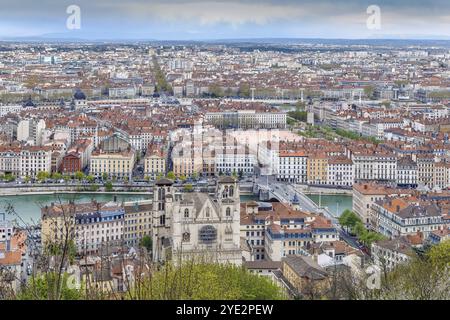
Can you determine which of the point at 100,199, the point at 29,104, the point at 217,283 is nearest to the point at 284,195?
the point at 100,199

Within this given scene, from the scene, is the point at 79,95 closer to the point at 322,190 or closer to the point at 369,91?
the point at 369,91

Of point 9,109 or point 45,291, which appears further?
point 9,109

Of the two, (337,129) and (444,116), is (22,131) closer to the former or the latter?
(337,129)

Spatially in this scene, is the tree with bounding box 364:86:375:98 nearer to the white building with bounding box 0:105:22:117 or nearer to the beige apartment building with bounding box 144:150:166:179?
the white building with bounding box 0:105:22:117

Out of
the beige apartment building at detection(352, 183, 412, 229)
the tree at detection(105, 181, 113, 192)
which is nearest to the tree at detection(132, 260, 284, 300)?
the beige apartment building at detection(352, 183, 412, 229)

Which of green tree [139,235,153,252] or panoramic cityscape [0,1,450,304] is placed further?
green tree [139,235,153,252]

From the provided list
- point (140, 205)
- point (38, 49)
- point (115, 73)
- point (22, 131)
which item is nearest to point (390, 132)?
point (22, 131)

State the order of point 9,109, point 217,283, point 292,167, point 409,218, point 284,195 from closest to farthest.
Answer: point 217,283 → point 409,218 → point 284,195 → point 292,167 → point 9,109

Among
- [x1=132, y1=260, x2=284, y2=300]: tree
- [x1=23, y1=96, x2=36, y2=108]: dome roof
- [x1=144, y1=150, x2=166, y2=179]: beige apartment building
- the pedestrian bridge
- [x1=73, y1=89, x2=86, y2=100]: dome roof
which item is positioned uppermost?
[x1=73, y1=89, x2=86, y2=100]: dome roof

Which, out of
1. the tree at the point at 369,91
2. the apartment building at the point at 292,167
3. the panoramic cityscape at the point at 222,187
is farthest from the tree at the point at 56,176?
the tree at the point at 369,91
